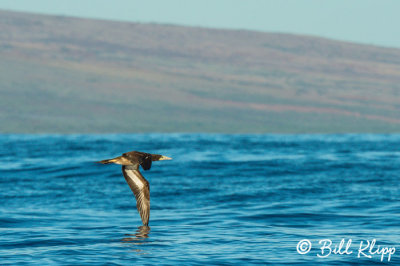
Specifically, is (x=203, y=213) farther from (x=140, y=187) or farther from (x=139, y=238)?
(x=140, y=187)

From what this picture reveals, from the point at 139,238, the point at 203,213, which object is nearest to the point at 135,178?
the point at 139,238

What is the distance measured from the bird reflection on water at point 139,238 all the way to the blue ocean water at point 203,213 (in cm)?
3

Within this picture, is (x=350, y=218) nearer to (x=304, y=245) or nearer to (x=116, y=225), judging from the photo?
(x=304, y=245)

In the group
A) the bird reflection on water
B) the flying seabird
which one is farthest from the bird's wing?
the bird reflection on water

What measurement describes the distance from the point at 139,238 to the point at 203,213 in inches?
232

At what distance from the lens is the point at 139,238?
1847cm

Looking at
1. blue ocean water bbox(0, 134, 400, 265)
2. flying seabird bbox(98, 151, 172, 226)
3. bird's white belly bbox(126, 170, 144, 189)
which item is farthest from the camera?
blue ocean water bbox(0, 134, 400, 265)

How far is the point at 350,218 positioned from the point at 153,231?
20.8 feet

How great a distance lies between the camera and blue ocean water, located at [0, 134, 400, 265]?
1652 cm

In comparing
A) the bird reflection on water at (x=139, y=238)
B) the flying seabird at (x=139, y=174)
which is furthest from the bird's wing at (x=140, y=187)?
the bird reflection on water at (x=139, y=238)

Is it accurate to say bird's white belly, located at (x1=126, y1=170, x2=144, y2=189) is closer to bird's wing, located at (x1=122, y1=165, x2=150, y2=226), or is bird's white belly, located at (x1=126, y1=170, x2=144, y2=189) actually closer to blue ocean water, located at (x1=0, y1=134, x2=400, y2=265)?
bird's wing, located at (x1=122, y1=165, x2=150, y2=226)

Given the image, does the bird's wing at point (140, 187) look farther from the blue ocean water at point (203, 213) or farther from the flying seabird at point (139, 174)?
the blue ocean water at point (203, 213)

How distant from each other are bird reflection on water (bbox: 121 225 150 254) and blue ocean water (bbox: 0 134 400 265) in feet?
0.08

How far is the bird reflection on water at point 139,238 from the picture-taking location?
1766 cm
